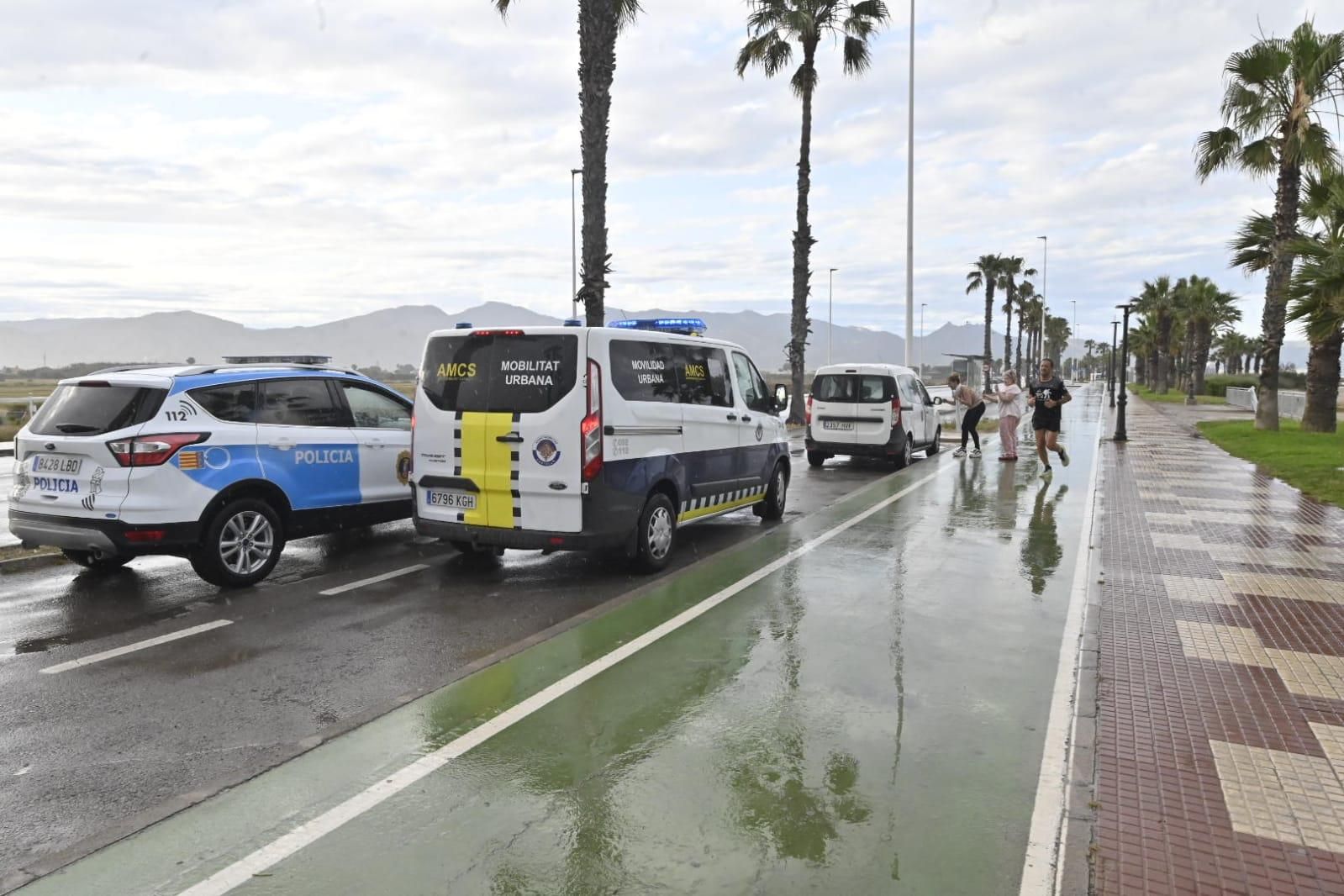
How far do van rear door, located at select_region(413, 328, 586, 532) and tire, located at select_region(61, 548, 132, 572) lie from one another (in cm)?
269

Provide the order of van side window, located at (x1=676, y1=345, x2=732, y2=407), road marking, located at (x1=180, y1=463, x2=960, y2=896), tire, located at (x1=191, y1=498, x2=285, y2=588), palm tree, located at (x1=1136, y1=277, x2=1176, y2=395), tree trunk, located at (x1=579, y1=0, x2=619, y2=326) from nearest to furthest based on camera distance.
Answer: road marking, located at (x1=180, y1=463, x2=960, y2=896)
tire, located at (x1=191, y1=498, x2=285, y2=588)
van side window, located at (x1=676, y1=345, x2=732, y2=407)
tree trunk, located at (x1=579, y1=0, x2=619, y2=326)
palm tree, located at (x1=1136, y1=277, x2=1176, y2=395)

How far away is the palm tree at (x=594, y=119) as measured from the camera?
560 inches

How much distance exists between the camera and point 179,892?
3.10m

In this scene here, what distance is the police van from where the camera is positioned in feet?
23.8

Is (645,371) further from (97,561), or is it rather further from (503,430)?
(97,561)

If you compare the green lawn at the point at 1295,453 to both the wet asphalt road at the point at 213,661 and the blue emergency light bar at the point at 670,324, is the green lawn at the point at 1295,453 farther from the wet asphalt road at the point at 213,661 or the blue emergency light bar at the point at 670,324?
the wet asphalt road at the point at 213,661

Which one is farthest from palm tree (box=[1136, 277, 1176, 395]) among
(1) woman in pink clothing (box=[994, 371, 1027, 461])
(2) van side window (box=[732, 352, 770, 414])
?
(2) van side window (box=[732, 352, 770, 414])

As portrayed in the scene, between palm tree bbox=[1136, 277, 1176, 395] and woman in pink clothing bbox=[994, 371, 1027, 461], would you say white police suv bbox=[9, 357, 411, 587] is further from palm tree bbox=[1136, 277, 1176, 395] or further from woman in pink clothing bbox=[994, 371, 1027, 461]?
palm tree bbox=[1136, 277, 1176, 395]

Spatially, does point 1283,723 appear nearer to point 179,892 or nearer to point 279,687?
point 179,892

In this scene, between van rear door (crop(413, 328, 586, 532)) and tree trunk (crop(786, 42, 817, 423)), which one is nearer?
van rear door (crop(413, 328, 586, 532))

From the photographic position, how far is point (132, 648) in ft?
19.1

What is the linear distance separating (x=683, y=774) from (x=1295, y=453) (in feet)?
61.0

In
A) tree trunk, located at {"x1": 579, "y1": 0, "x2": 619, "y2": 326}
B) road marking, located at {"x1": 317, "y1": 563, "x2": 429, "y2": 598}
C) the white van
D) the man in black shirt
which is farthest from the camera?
the white van

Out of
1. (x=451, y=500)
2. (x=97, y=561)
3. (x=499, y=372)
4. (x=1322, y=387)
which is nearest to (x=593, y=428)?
(x=499, y=372)
